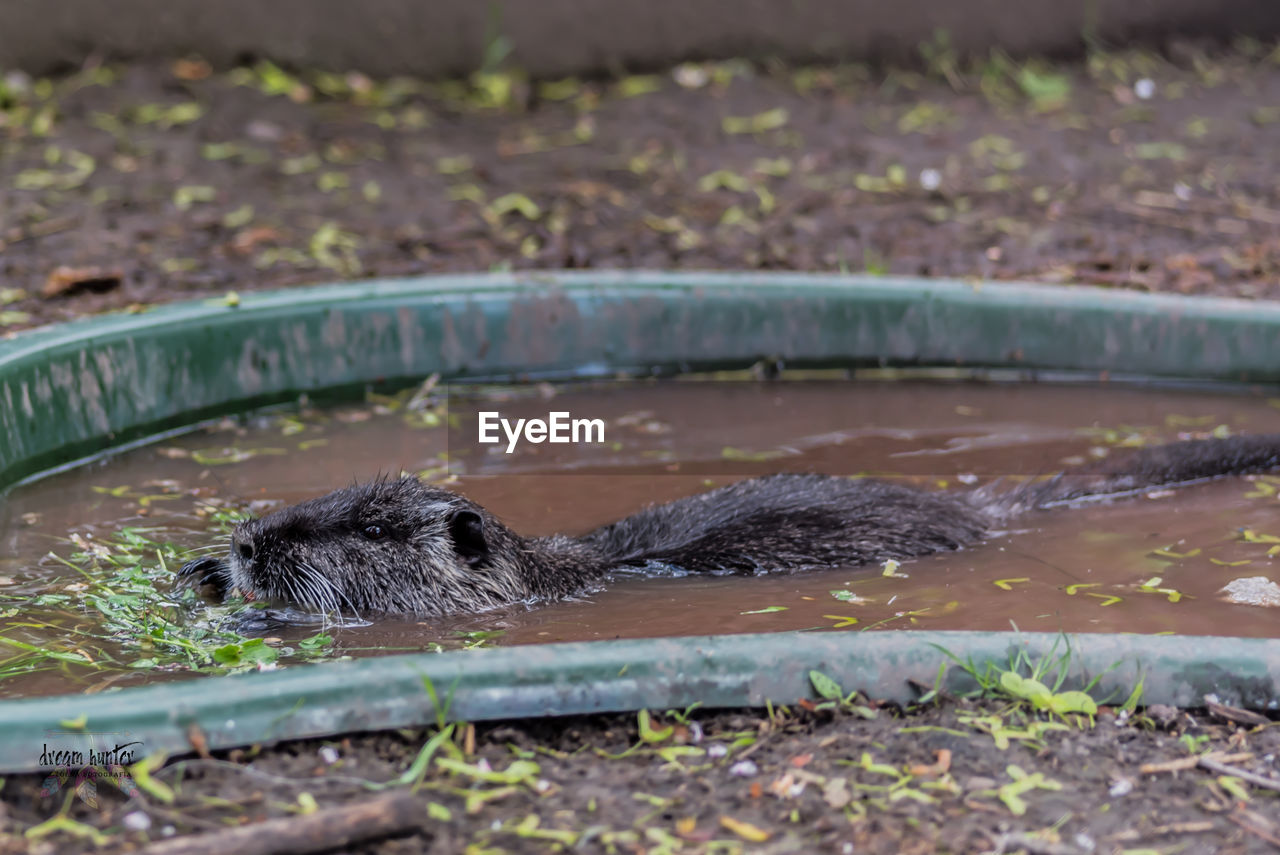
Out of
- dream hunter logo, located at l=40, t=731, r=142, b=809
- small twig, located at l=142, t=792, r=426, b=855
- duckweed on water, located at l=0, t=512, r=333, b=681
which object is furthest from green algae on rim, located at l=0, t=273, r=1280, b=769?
small twig, located at l=142, t=792, r=426, b=855

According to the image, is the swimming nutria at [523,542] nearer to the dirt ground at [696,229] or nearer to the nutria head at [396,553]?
the nutria head at [396,553]

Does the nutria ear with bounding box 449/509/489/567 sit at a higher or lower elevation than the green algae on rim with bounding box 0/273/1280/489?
lower

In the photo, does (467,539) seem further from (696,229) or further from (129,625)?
(696,229)

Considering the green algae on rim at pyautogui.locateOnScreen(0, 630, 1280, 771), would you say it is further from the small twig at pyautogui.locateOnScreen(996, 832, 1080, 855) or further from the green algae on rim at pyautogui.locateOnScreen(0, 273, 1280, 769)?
the green algae on rim at pyautogui.locateOnScreen(0, 273, 1280, 769)

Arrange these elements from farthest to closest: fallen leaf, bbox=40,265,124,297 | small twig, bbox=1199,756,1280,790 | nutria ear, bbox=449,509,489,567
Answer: fallen leaf, bbox=40,265,124,297 < nutria ear, bbox=449,509,489,567 < small twig, bbox=1199,756,1280,790

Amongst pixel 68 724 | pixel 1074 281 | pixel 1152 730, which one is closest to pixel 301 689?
pixel 68 724

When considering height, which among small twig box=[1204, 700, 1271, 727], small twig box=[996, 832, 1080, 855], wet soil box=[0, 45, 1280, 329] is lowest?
small twig box=[996, 832, 1080, 855]
